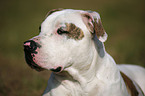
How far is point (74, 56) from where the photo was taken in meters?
2.69

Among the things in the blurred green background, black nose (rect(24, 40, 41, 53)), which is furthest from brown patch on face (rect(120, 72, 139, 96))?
the blurred green background

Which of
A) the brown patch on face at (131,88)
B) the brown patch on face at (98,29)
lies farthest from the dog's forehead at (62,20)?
the brown patch on face at (131,88)

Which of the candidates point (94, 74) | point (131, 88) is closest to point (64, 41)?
point (94, 74)

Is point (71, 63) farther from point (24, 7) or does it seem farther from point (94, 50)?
point (24, 7)

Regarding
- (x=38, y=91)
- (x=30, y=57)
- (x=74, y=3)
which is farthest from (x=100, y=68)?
(x=74, y=3)

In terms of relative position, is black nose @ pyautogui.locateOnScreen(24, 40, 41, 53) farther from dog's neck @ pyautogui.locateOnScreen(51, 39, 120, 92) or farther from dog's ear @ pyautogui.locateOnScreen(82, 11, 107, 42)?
dog's ear @ pyautogui.locateOnScreen(82, 11, 107, 42)

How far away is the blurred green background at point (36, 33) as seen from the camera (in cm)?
505

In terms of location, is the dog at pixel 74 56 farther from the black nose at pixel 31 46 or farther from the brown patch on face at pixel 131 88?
the brown patch on face at pixel 131 88

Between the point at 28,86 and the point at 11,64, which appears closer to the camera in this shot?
the point at 28,86

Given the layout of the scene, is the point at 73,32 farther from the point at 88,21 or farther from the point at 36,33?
the point at 36,33

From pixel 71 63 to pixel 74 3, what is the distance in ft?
45.1

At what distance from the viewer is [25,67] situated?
627cm

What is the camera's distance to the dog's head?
254cm

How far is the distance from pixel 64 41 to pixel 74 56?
232 mm
